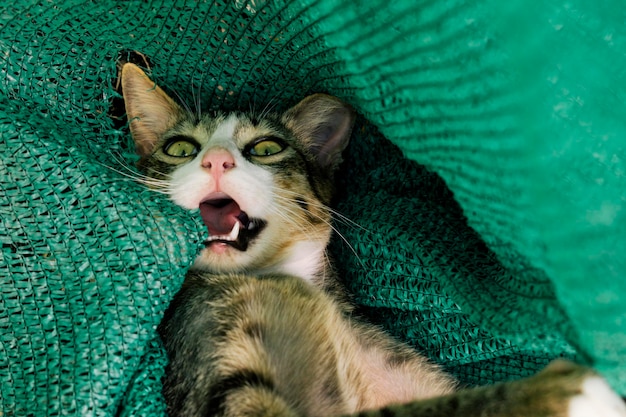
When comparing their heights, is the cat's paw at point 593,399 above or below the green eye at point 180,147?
above

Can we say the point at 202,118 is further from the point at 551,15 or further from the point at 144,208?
the point at 551,15

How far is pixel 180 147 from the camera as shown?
4.31 feet

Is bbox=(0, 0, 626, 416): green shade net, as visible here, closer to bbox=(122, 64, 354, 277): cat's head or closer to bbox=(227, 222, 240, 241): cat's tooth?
bbox=(122, 64, 354, 277): cat's head

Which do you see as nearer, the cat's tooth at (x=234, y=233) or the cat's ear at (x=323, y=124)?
the cat's tooth at (x=234, y=233)

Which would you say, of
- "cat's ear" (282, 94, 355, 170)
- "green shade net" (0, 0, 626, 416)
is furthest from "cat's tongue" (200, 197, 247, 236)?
"cat's ear" (282, 94, 355, 170)

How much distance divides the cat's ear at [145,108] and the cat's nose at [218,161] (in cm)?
18

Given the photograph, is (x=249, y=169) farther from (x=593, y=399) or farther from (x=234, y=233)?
(x=593, y=399)

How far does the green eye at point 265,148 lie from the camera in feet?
4.29

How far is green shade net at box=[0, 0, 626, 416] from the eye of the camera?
0.62 meters

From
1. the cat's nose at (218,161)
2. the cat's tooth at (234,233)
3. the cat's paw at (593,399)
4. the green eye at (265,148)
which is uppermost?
the cat's paw at (593,399)

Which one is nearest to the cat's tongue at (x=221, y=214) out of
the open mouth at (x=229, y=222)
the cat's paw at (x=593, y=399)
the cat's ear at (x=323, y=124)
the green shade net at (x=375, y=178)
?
the open mouth at (x=229, y=222)

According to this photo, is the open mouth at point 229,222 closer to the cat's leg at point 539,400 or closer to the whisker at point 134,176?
the whisker at point 134,176

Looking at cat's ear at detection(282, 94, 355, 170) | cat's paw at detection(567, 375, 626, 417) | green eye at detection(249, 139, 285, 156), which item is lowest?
green eye at detection(249, 139, 285, 156)

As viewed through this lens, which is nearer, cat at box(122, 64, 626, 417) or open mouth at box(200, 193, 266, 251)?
cat at box(122, 64, 626, 417)
